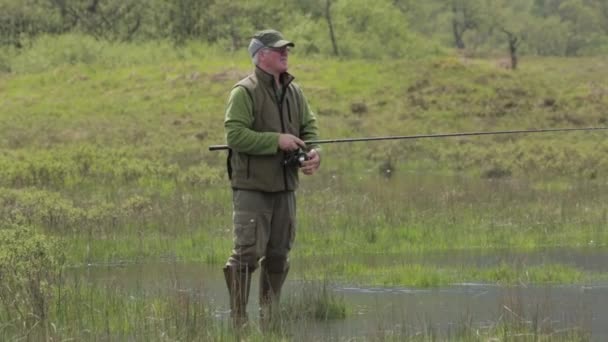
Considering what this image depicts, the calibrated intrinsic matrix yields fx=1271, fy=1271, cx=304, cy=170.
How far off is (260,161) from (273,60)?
64cm

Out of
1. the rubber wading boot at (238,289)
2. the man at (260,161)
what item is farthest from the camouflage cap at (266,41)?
the rubber wading boot at (238,289)

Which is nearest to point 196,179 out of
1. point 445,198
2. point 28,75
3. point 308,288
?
point 445,198

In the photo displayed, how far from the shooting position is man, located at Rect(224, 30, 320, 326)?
7.95 metres

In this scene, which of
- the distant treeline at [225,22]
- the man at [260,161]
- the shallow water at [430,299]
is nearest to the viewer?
the shallow water at [430,299]

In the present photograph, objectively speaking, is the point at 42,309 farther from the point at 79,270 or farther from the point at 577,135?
the point at 577,135

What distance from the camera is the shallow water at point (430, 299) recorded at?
25.7 ft

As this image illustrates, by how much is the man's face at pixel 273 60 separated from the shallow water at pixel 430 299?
1558 millimetres

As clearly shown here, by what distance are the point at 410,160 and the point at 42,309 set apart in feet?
60.7

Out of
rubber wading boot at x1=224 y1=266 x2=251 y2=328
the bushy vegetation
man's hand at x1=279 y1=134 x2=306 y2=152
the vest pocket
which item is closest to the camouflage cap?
man's hand at x1=279 y1=134 x2=306 y2=152

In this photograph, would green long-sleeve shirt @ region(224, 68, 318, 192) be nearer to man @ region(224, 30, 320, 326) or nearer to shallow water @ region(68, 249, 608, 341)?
man @ region(224, 30, 320, 326)

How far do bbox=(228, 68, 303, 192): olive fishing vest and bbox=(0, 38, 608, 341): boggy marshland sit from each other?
799 mm

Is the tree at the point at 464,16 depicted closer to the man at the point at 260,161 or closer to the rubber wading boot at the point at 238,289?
the man at the point at 260,161

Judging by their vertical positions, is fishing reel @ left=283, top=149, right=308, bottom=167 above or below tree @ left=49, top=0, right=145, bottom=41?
below

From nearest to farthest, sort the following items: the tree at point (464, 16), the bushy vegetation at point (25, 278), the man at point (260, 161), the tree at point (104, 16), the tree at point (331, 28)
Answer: the bushy vegetation at point (25, 278) → the man at point (260, 161) → the tree at point (331, 28) → the tree at point (104, 16) → the tree at point (464, 16)
